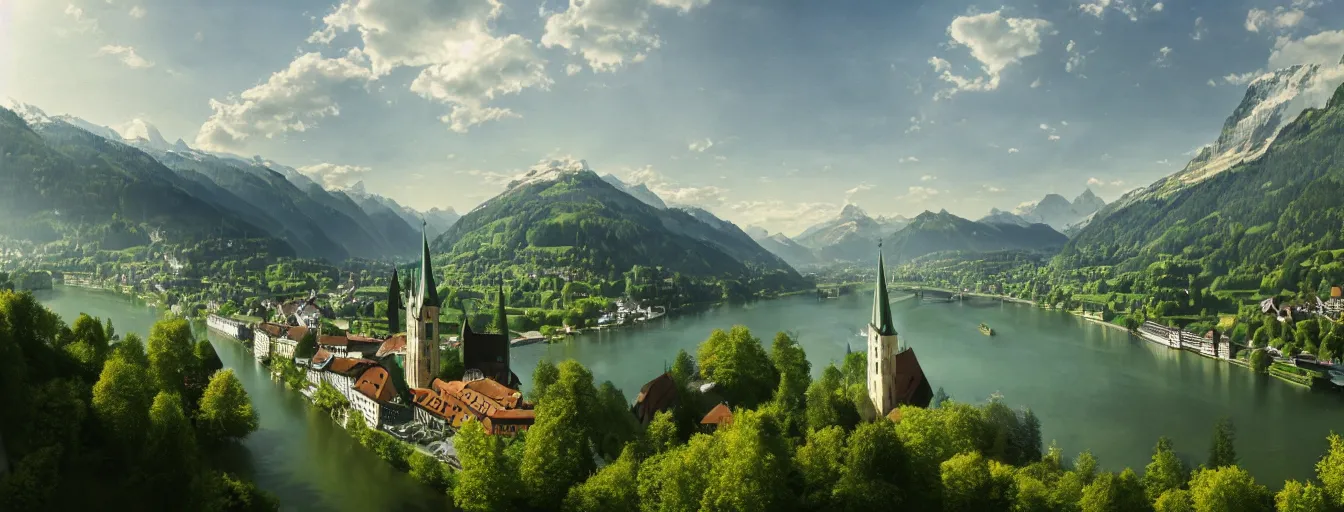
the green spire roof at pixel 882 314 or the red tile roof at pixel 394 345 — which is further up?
the green spire roof at pixel 882 314

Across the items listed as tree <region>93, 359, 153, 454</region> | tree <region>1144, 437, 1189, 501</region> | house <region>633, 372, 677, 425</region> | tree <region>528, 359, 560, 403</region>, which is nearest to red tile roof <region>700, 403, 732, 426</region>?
house <region>633, 372, 677, 425</region>

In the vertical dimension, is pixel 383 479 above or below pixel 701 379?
below

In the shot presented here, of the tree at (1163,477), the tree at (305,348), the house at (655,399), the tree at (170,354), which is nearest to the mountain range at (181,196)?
the tree at (305,348)

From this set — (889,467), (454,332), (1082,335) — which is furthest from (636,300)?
(889,467)

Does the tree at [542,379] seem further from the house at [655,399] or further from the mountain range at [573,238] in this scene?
the mountain range at [573,238]

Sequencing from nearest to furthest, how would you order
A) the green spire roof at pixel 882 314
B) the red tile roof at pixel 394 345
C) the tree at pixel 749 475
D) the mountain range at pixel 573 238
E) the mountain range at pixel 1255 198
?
the tree at pixel 749 475, the green spire roof at pixel 882 314, the red tile roof at pixel 394 345, the mountain range at pixel 1255 198, the mountain range at pixel 573 238

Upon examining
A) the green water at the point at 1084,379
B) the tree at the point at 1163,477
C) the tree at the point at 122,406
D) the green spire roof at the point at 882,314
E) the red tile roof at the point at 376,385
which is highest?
the green spire roof at the point at 882,314

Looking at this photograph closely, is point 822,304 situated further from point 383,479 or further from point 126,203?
point 126,203
